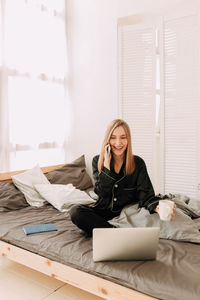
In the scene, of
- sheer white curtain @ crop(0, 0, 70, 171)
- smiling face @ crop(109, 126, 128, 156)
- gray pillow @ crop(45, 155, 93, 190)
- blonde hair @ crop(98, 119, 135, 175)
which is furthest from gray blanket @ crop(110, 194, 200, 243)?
sheer white curtain @ crop(0, 0, 70, 171)

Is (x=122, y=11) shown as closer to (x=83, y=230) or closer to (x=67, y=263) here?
(x=83, y=230)

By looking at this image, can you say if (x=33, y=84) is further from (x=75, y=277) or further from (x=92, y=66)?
(x=75, y=277)

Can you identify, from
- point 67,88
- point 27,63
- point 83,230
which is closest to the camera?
point 83,230

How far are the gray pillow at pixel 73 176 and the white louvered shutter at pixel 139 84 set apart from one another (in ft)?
2.03

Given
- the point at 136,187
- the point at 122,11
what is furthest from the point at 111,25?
the point at 136,187

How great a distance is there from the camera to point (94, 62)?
378 centimetres

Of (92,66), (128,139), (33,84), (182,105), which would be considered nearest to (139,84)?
(182,105)

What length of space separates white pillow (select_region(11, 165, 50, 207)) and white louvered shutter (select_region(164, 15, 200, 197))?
132cm

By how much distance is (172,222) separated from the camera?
1.98 meters

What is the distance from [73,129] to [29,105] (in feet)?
2.47

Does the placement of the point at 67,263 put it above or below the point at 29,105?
below

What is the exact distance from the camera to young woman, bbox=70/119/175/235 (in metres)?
2.18

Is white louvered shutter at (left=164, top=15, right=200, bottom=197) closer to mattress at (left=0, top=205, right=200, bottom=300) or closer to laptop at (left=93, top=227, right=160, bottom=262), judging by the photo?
mattress at (left=0, top=205, right=200, bottom=300)

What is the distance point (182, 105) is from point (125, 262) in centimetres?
202
